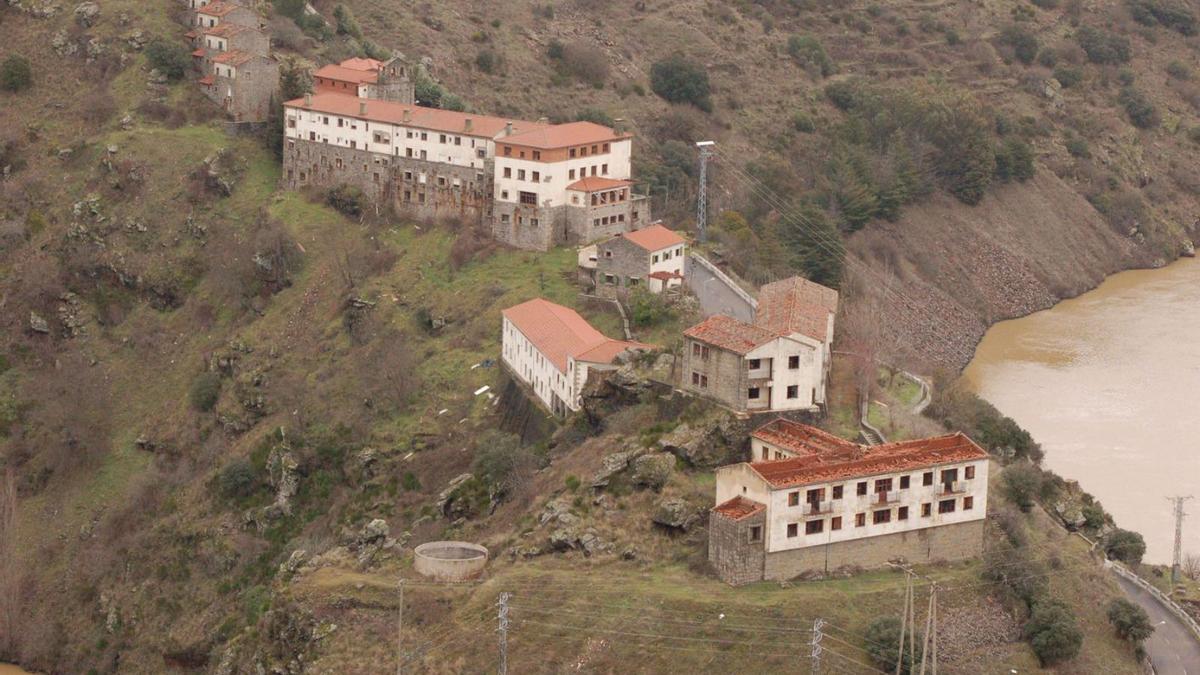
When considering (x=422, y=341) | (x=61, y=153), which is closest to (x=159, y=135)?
(x=61, y=153)

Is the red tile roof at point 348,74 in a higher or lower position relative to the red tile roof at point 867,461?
higher

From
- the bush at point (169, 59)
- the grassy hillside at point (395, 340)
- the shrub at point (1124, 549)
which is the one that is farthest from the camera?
the bush at point (169, 59)

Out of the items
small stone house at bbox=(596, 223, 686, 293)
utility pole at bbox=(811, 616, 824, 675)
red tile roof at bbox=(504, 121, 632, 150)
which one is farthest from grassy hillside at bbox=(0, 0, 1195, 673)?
red tile roof at bbox=(504, 121, 632, 150)

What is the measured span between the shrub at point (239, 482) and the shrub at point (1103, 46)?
255 ft

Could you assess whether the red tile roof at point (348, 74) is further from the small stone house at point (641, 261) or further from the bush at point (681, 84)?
the bush at point (681, 84)

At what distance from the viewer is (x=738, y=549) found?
60.6 m

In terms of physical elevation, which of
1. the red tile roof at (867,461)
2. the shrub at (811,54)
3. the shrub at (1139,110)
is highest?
the red tile roof at (867,461)

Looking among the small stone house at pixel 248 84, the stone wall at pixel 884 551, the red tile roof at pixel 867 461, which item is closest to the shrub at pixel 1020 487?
the stone wall at pixel 884 551

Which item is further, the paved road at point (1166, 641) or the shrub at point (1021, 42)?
the shrub at point (1021, 42)

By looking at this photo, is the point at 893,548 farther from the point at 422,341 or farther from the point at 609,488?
the point at 422,341

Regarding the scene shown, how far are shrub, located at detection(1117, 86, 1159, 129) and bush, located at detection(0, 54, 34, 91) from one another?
218ft

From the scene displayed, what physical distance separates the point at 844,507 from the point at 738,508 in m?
2.90

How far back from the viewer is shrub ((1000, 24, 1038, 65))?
141 m

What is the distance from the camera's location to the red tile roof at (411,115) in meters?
89.4
